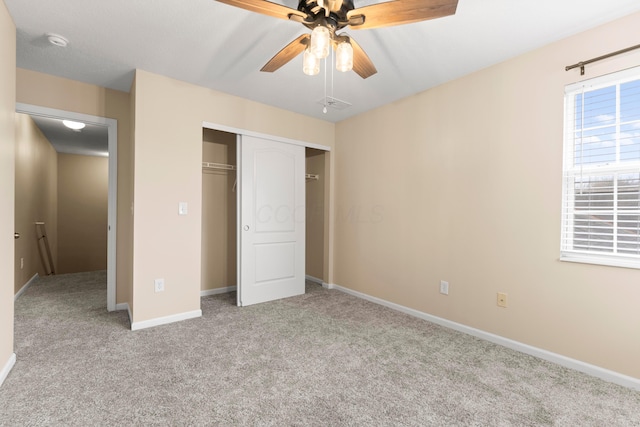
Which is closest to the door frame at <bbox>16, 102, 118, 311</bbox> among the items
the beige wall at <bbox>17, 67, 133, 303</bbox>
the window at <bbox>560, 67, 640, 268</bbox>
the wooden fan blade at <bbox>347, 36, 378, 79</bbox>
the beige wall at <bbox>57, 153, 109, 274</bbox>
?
the beige wall at <bbox>17, 67, 133, 303</bbox>

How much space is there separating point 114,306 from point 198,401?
2.21 metres

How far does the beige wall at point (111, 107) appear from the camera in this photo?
2.90 metres

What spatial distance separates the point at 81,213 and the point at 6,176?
5.19 metres

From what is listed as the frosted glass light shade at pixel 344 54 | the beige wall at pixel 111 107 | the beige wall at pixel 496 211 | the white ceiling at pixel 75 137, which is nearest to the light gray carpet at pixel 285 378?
the beige wall at pixel 496 211

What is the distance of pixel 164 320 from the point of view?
9.82 ft

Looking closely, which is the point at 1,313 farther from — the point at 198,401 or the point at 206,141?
the point at 206,141

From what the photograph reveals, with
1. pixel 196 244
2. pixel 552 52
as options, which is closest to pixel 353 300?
pixel 196 244

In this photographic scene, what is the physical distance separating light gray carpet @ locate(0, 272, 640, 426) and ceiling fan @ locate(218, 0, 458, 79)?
6.52ft

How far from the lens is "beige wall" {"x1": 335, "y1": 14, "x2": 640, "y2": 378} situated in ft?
6.97

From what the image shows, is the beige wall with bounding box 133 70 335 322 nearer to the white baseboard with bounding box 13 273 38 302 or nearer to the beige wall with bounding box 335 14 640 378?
the beige wall with bounding box 335 14 640 378

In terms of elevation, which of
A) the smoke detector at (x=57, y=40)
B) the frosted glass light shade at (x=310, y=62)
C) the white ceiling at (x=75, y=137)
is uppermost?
the smoke detector at (x=57, y=40)

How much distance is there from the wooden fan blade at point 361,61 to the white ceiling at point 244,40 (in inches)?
12.3

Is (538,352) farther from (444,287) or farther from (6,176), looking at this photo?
(6,176)

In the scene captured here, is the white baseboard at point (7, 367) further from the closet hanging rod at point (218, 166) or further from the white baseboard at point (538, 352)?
the white baseboard at point (538, 352)
